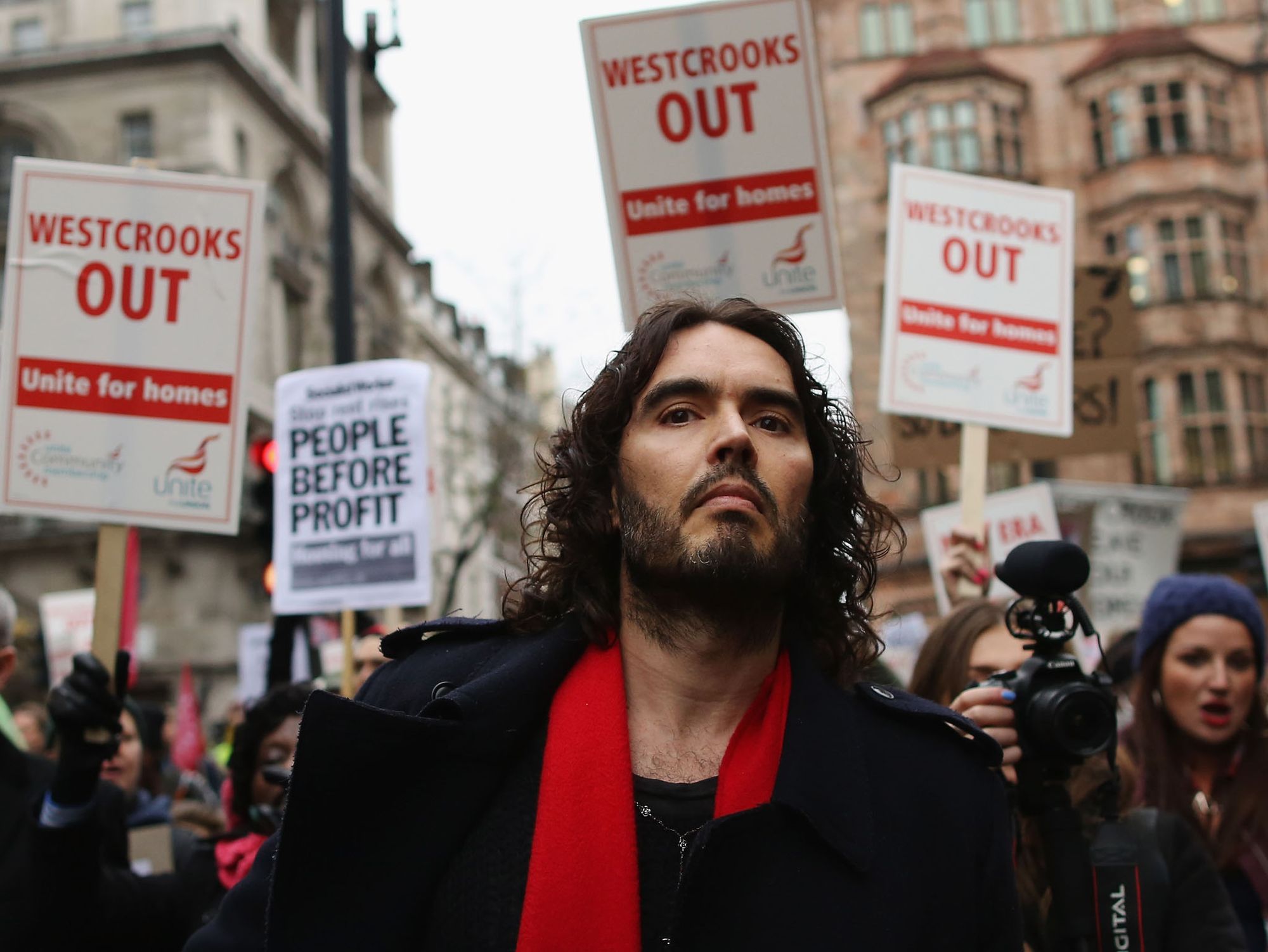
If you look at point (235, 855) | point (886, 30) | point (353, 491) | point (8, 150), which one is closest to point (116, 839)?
point (235, 855)

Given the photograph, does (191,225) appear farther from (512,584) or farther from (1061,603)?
(1061,603)

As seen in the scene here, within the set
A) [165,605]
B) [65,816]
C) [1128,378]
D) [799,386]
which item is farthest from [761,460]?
[165,605]

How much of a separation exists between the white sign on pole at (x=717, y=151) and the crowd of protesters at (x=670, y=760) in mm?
1829

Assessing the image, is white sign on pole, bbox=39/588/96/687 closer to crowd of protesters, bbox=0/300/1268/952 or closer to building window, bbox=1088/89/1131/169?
crowd of protesters, bbox=0/300/1268/952

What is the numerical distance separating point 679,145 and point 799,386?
2225mm

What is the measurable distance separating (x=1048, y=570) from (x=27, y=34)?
128 feet

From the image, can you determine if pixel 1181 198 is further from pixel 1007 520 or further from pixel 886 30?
pixel 1007 520

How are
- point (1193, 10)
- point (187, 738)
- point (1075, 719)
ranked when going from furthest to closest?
point (1193, 10), point (187, 738), point (1075, 719)

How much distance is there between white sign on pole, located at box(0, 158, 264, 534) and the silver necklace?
7.45 ft

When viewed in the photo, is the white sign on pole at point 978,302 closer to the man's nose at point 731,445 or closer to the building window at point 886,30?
the man's nose at point 731,445

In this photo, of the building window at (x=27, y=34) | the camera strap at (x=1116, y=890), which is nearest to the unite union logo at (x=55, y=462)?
the camera strap at (x=1116, y=890)

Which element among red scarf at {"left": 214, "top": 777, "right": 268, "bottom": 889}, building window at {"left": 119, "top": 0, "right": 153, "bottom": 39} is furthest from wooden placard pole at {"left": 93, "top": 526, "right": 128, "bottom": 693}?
building window at {"left": 119, "top": 0, "right": 153, "bottom": 39}

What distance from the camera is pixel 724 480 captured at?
96.8 inches

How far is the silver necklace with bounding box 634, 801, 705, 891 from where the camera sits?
2.23m
